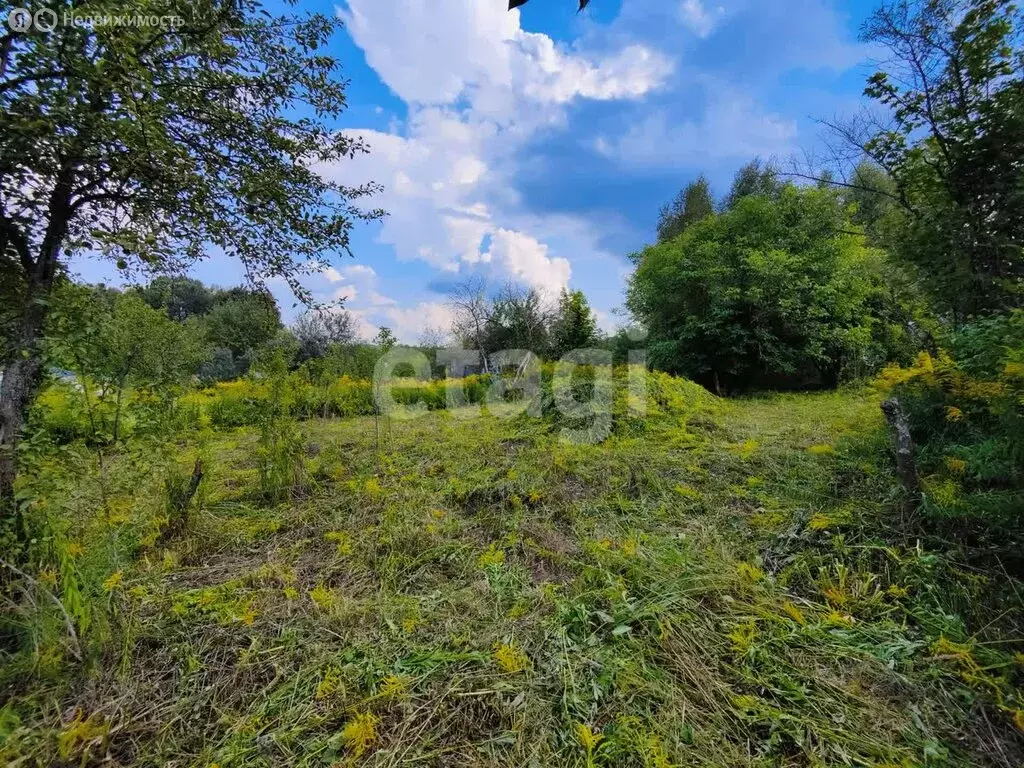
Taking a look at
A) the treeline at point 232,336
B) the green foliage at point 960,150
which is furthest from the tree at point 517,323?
the green foliage at point 960,150

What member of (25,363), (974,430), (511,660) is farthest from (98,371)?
(974,430)

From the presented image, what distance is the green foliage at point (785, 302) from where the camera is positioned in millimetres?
9172

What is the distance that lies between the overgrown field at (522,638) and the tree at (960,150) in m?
1.60

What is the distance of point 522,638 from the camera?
4.96 ft

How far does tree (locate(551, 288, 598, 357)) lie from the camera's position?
17.0m

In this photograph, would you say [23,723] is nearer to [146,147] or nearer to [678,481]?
[146,147]

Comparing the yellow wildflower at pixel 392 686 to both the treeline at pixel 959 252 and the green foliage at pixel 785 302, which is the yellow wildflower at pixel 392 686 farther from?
the green foliage at pixel 785 302

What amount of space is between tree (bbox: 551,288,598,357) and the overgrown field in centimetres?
1450

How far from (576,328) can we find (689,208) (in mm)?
6671

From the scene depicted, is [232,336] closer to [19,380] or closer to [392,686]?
[19,380]

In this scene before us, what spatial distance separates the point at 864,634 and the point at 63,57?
320 cm

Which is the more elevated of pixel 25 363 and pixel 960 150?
pixel 960 150

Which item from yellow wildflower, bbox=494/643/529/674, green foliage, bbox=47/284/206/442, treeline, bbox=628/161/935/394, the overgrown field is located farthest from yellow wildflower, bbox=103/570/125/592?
treeline, bbox=628/161/935/394

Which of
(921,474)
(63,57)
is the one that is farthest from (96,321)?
(921,474)
